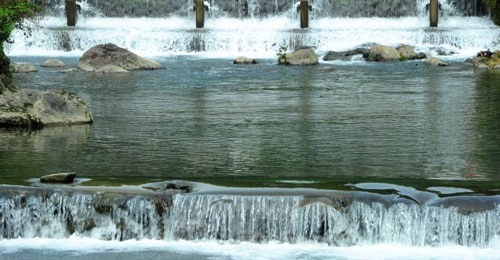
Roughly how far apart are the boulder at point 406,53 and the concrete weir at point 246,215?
25.6 meters

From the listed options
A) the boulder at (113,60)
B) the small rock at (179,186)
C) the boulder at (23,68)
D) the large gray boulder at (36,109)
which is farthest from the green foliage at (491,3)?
the small rock at (179,186)

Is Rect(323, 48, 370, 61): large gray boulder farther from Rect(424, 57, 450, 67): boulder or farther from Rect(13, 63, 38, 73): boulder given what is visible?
Rect(13, 63, 38, 73): boulder

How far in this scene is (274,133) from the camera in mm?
19078

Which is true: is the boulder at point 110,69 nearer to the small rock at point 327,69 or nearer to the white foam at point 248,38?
the small rock at point 327,69

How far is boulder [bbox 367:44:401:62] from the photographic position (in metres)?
38.4

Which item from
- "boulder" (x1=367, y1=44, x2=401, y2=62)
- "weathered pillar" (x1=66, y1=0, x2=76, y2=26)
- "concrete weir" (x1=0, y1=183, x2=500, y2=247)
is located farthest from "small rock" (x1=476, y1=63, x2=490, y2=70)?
"concrete weir" (x1=0, y1=183, x2=500, y2=247)

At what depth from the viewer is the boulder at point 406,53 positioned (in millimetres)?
38591

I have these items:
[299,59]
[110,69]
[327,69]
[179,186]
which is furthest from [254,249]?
[299,59]

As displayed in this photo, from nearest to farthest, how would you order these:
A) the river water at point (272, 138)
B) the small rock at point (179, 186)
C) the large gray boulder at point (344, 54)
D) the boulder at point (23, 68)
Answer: the river water at point (272, 138)
the small rock at point (179, 186)
the boulder at point (23, 68)
the large gray boulder at point (344, 54)

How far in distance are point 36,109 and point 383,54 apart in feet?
66.6

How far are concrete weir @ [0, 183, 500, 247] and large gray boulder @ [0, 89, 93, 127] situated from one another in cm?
636

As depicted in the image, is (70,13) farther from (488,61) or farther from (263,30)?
(488,61)

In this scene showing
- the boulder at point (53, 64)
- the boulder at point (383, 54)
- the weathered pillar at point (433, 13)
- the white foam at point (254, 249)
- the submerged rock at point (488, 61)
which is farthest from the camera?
the weathered pillar at point (433, 13)

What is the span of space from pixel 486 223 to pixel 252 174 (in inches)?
134
